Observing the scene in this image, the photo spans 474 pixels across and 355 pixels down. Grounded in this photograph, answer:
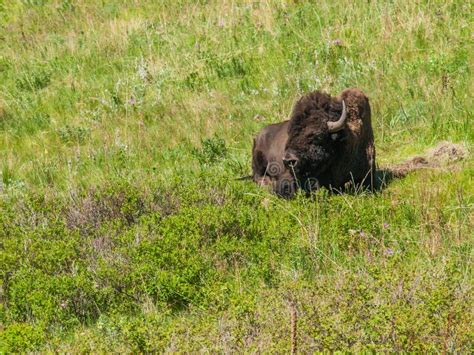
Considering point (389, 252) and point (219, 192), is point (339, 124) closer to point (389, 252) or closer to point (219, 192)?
point (219, 192)

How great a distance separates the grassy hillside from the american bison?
47cm

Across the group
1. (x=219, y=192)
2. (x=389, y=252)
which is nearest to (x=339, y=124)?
(x=219, y=192)

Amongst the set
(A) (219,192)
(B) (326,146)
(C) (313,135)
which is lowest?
(A) (219,192)

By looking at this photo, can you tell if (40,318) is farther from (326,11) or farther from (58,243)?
(326,11)

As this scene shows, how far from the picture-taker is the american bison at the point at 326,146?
922 centimetres

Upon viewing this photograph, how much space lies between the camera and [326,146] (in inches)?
367

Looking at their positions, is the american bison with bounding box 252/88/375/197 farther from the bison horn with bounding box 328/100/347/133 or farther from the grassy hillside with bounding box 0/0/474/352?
the grassy hillside with bounding box 0/0/474/352

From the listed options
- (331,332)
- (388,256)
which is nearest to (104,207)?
(388,256)

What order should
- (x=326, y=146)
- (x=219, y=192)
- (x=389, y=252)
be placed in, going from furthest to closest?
Answer: (x=326, y=146) < (x=219, y=192) < (x=389, y=252)

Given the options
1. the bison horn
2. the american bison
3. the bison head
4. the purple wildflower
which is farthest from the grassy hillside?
the bison horn

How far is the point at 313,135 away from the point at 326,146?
0.23m

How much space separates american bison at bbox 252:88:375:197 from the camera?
9.22 metres

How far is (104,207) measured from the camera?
9016 millimetres

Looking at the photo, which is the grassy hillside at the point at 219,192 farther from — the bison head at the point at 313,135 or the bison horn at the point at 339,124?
the bison horn at the point at 339,124
